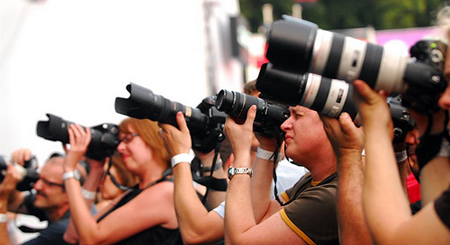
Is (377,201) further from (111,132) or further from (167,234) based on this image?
(111,132)

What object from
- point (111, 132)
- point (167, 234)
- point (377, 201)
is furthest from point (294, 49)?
point (111, 132)

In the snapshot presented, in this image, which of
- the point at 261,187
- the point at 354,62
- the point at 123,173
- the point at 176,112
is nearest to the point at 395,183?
the point at 354,62

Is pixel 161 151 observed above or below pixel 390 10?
above

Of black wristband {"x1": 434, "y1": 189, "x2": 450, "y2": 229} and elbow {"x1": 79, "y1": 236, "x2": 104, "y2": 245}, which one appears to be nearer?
black wristband {"x1": 434, "y1": 189, "x2": 450, "y2": 229}

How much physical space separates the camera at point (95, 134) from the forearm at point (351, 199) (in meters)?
1.97

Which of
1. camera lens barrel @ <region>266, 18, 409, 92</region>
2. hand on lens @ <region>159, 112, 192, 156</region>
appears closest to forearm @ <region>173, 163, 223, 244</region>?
hand on lens @ <region>159, 112, 192, 156</region>

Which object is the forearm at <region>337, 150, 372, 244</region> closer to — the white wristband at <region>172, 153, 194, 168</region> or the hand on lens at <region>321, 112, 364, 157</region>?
the hand on lens at <region>321, 112, 364, 157</region>

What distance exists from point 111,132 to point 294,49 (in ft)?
7.31

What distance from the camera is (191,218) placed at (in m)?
2.83

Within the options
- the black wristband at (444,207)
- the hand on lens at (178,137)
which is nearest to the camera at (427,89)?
the black wristband at (444,207)

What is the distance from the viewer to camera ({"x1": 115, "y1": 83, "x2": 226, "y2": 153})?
2.99 metres

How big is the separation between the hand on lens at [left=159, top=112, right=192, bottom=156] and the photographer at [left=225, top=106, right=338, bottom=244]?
36cm

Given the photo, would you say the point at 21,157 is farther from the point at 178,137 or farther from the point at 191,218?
the point at 191,218

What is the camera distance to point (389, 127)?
162cm
